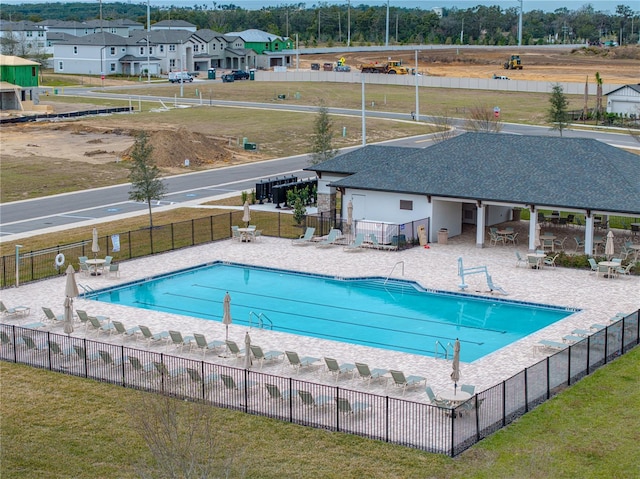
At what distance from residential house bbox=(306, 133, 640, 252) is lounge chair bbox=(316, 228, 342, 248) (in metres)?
1.55

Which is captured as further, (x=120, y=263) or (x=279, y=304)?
(x=120, y=263)

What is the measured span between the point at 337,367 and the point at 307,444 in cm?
470

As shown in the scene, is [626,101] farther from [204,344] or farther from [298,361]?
[298,361]

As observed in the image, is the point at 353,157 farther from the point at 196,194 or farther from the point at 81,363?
the point at 81,363

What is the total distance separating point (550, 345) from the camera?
103 ft

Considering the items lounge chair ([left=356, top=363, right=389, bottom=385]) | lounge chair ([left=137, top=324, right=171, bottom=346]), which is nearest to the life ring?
lounge chair ([left=137, top=324, right=171, bottom=346])

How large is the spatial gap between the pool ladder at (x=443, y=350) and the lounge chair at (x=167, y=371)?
779 cm

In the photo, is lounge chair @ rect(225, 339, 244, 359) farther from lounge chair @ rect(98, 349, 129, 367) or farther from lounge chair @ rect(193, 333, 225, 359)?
lounge chair @ rect(98, 349, 129, 367)

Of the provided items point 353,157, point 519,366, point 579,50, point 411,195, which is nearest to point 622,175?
point 411,195

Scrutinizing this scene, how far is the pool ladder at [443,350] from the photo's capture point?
106ft

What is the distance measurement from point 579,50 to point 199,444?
173471mm

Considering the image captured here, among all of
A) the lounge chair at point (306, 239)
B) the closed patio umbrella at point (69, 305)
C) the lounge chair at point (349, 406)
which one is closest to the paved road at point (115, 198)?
the lounge chair at point (306, 239)

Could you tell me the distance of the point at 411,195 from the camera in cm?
4766

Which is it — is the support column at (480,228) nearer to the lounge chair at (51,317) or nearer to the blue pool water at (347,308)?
the blue pool water at (347,308)
